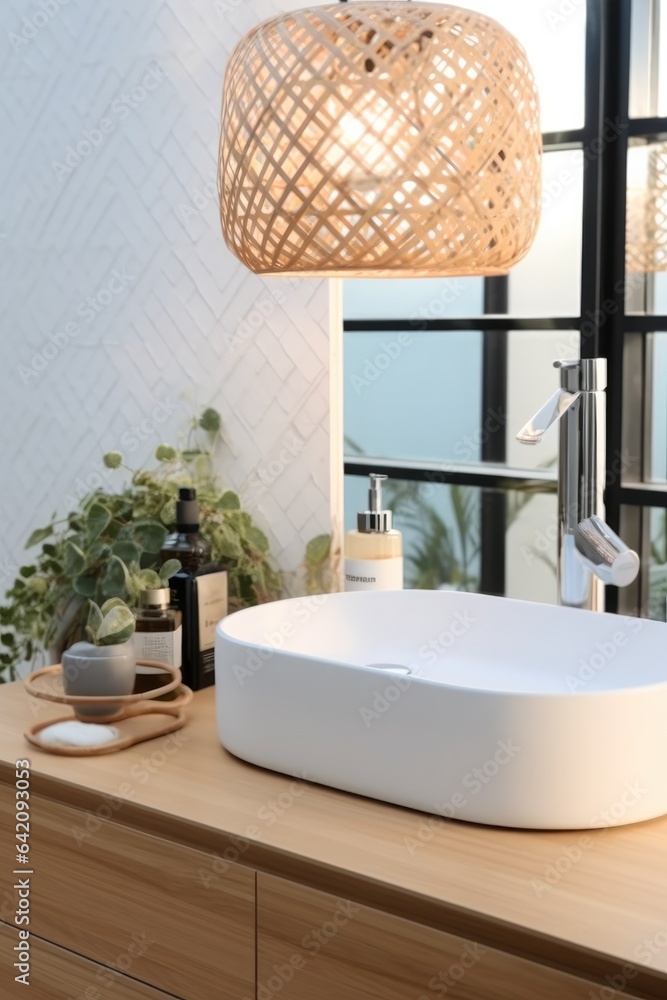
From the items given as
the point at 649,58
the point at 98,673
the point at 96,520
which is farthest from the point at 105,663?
the point at 649,58

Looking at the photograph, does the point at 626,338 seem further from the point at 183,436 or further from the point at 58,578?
the point at 58,578

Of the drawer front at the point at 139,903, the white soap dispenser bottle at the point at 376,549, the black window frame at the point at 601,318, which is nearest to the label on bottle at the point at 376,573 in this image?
the white soap dispenser bottle at the point at 376,549

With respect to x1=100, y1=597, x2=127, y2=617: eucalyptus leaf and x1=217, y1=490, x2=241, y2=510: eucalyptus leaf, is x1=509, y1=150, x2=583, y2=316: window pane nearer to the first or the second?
x1=217, y1=490, x2=241, y2=510: eucalyptus leaf

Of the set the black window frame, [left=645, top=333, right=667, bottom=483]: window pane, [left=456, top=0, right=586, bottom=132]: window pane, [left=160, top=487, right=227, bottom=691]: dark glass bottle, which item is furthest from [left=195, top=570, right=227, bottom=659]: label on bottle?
[left=456, top=0, right=586, bottom=132]: window pane

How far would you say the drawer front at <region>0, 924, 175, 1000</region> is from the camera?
1.08 m

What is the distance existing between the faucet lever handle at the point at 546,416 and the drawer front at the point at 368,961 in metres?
0.51

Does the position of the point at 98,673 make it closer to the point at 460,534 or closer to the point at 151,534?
the point at 151,534

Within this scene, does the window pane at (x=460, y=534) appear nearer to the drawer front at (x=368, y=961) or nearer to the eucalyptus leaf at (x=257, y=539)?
the eucalyptus leaf at (x=257, y=539)

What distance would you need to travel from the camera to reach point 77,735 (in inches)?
47.1

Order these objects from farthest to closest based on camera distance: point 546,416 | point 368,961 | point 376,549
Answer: point 376,549, point 546,416, point 368,961

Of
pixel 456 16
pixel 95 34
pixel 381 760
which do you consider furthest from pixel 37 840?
pixel 95 34

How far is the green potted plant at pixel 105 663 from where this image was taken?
4.16ft

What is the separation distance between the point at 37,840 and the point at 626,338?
86cm

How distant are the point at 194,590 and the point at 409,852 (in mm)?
547
